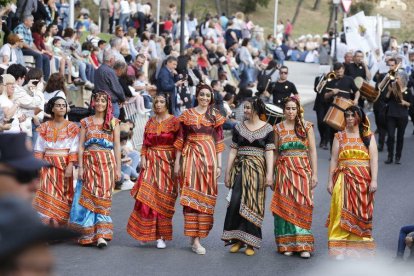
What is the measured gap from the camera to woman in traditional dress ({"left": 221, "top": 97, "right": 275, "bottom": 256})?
36.4ft

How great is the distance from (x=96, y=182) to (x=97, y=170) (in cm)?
13

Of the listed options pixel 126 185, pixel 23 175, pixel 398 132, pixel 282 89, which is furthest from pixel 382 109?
pixel 23 175

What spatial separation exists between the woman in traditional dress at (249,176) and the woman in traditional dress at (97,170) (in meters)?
1.24

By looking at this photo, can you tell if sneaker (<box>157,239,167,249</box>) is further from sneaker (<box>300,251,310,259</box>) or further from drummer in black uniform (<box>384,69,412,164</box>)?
drummer in black uniform (<box>384,69,412,164</box>)

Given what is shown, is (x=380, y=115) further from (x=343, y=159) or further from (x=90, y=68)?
(x=343, y=159)

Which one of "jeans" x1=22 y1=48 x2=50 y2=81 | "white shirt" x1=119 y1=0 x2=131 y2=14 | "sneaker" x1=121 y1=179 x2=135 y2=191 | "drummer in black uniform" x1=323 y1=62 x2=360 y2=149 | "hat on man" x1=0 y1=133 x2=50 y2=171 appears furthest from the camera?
"white shirt" x1=119 y1=0 x2=131 y2=14

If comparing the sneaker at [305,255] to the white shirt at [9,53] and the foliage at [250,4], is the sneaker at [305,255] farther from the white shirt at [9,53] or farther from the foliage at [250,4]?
the foliage at [250,4]

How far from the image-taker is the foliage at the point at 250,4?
6481 centimetres

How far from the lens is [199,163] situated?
1113 cm

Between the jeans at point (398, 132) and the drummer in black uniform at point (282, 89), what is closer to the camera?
the jeans at point (398, 132)

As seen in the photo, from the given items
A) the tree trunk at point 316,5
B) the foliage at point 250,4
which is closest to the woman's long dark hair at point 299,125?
the foliage at point 250,4

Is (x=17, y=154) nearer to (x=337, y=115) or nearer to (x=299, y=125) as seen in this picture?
(x=299, y=125)

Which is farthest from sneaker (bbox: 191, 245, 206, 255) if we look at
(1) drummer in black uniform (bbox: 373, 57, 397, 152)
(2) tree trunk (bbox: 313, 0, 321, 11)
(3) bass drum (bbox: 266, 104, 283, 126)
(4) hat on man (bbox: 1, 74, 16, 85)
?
(2) tree trunk (bbox: 313, 0, 321, 11)

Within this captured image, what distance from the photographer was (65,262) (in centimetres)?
1045
